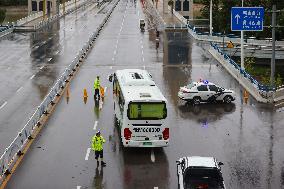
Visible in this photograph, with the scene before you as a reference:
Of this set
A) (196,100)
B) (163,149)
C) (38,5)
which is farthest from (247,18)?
(38,5)

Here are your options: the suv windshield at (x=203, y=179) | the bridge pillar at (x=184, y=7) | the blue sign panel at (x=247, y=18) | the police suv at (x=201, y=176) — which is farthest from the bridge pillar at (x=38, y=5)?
the suv windshield at (x=203, y=179)

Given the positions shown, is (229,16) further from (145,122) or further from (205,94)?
(145,122)

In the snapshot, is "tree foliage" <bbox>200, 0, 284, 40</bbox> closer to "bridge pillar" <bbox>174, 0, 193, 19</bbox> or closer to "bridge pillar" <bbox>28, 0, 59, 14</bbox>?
"bridge pillar" <bbox>174, 0, 193, 19</bbox>

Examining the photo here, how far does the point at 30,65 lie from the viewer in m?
54.5

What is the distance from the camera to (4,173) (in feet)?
74.3

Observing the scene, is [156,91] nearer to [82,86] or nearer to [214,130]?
[214,130]

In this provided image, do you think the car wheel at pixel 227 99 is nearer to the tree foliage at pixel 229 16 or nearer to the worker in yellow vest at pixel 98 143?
the worker in yellow vest at pixel 98 143

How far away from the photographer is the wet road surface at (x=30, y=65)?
34062 mm

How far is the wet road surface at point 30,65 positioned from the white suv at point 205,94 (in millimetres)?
10202

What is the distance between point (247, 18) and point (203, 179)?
28104 millimetres

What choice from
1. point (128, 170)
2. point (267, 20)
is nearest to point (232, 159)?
point (128, 170)

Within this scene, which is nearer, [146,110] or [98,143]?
[98,143]

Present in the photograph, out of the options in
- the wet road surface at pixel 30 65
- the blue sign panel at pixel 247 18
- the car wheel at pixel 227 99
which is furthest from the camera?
the blue sign panel at pixel 247 18

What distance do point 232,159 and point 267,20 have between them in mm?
67537
